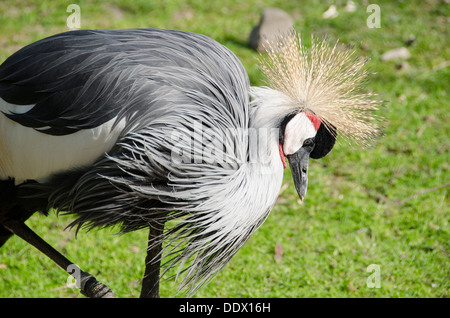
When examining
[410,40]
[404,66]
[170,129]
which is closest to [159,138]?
[170,129]

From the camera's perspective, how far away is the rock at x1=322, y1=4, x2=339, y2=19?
13.6 feet

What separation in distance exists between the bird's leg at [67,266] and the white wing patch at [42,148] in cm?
19

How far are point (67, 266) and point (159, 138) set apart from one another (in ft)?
1.99

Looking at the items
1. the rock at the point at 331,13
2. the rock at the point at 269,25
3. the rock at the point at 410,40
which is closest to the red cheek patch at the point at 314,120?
the rock at the point at 269,25

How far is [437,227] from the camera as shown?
2562 mm

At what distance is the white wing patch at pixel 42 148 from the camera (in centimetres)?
161

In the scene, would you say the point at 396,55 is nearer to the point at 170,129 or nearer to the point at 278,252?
the point at 278,252

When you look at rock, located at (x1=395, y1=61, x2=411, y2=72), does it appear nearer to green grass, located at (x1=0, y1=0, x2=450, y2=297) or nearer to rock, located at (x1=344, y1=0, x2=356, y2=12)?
green grass, located at (x1=0, y1=0, x2=450, y2=297)

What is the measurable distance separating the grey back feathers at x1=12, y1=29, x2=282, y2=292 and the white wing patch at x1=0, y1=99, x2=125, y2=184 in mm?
26

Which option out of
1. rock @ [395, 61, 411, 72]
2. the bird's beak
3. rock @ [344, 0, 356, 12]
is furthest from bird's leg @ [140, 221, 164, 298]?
rock @ [344, 0, 356, 12]

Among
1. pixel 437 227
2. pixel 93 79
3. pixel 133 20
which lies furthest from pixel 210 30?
pixel 93 79

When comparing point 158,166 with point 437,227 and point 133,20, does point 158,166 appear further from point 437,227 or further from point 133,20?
point 133,20
